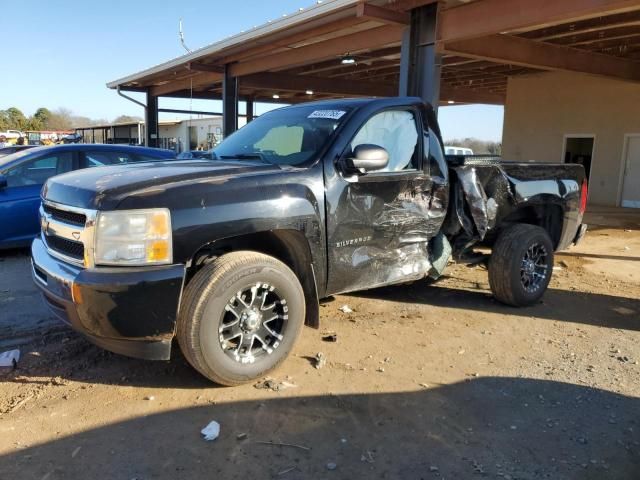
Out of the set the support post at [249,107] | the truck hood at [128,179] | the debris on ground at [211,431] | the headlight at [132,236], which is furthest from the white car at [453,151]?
the support post at [249,107]

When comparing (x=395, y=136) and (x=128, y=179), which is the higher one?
(x=395, y=136)

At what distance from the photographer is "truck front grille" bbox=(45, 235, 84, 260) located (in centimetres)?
326

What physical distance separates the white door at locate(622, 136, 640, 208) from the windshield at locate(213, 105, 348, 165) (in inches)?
567

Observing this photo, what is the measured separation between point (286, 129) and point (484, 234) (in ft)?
7.13

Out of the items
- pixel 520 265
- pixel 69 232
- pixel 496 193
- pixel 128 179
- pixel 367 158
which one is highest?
pixel 367 158

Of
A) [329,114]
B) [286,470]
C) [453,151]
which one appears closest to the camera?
[286,470]

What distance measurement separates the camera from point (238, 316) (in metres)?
3.52

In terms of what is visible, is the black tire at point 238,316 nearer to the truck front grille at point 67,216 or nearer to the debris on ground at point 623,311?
the truck front grille at point 67,216

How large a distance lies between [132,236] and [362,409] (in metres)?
1.76

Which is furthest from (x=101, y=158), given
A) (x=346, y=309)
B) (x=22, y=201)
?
(x=346, y=309)

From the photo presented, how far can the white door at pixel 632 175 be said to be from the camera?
51.4ft

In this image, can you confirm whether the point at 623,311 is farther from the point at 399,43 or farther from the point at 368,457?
the point at 399,43

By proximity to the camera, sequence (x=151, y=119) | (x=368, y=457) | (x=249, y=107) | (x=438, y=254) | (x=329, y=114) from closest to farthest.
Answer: (x=368, y=457)
(x=329, y=114)
(x=438, y=254)
(x=151, y=119)
(x=249, y=107)

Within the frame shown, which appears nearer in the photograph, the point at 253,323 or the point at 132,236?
the point at 132,236
